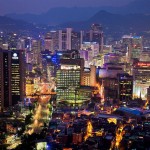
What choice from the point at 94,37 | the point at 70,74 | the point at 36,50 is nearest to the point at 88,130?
the point at 70,74

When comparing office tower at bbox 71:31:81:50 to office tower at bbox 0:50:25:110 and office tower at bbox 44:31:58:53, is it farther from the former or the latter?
office tower at bbox 0:50:25:110

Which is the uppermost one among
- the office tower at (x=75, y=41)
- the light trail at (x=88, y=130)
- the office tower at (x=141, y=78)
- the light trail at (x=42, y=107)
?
the office tower at (x=75, y=41)

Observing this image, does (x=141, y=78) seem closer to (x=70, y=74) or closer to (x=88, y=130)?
(x=70, y=74)

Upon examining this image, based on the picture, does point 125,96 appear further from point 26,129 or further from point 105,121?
point 26,129

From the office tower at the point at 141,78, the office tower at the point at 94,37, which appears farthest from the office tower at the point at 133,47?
the office tower at the point at 141,78

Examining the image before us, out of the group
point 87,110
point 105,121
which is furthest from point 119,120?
point 87,110

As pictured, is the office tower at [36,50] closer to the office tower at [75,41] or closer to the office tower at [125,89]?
the office tower at [75,41]

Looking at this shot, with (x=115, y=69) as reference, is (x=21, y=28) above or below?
above
